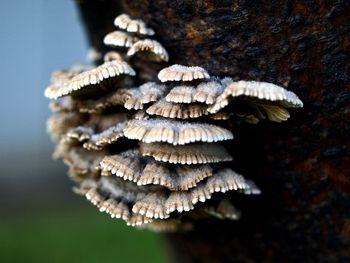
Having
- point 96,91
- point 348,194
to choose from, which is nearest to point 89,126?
point 96,91

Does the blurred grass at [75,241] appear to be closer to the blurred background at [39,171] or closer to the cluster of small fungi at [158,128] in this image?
the blurred background at [39,171]

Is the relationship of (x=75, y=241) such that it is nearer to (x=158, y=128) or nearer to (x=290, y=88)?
(x=158, y=128)

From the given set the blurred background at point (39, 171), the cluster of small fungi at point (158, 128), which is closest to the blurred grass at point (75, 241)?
the blurred background at point (39, 171)

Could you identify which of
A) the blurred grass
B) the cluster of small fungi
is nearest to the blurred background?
the blurred grass

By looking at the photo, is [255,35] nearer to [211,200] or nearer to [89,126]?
[211,200]

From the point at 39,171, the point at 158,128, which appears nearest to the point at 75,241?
the point at 39,171

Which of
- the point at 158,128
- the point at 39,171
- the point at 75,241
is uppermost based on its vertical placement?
the point at 39,171

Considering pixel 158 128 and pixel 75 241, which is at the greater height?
pixel 75 241

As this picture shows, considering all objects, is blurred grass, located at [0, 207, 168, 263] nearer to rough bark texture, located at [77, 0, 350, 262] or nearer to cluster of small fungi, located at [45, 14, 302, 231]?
rough bark texture, located at [77, 0, 350, 262]
